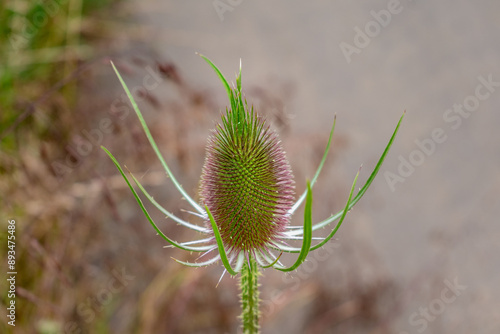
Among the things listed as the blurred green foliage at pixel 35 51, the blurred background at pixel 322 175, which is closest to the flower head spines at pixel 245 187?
the blurred background at pixel 322 175

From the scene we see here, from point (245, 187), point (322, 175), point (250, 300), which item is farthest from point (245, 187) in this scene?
point (322, 175)

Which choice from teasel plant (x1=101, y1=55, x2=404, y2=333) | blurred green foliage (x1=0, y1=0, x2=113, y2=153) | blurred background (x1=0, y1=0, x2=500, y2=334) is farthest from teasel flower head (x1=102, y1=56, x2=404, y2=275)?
blurred green foliage (x1=0, y1=0, x2=113, y2=153)

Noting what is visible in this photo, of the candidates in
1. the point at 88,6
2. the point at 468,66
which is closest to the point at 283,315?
the point at 468,66

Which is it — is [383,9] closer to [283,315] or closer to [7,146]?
[283,315]

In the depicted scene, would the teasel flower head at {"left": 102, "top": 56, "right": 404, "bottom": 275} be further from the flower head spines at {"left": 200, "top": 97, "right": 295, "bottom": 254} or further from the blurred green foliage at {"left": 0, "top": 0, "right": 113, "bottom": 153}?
the blurred green foliage at {"left": 0, "top": 0, "right": 113, "bottom": 153}

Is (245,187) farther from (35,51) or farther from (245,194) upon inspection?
(35,51)

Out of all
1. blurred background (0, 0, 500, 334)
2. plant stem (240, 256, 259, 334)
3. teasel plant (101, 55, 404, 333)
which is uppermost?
blurred background (0, 0, 500, 334)
